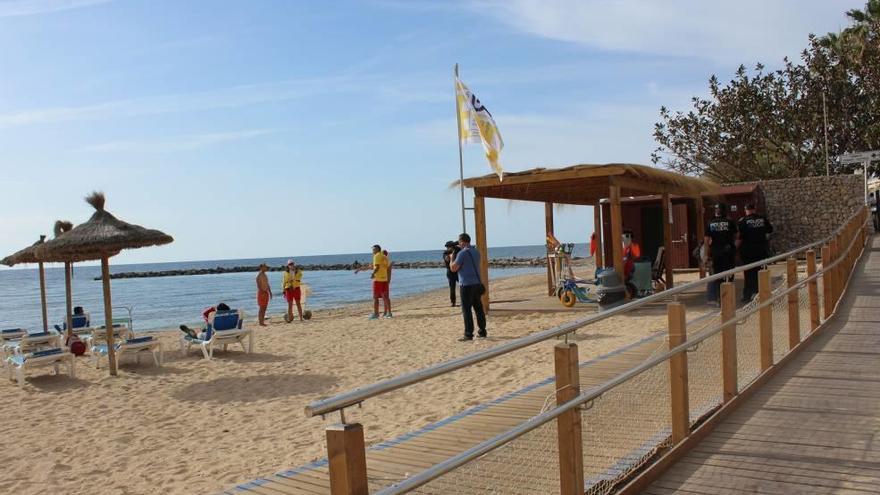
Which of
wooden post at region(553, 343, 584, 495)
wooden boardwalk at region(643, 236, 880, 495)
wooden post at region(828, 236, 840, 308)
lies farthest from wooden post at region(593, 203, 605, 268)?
wooden post at region(553, 343, 584, 495)

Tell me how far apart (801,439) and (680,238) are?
15962mm

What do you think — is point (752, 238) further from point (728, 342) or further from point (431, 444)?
point (431, 444)

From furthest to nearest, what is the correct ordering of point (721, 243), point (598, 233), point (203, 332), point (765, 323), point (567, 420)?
point (598, 233) → point (203, 332) → point (721, 243) → point (765, 323) → point (567, 420)

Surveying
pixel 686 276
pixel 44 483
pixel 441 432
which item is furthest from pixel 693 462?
pixel 686 276

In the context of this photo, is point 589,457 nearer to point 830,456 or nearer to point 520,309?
point 830,456

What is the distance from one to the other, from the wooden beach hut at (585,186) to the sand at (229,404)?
63.6 inches

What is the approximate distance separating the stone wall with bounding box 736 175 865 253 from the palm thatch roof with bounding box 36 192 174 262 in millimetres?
16363

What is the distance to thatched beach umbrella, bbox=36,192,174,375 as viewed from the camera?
382 inches

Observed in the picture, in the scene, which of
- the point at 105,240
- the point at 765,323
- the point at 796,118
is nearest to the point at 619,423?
the point at 765,323

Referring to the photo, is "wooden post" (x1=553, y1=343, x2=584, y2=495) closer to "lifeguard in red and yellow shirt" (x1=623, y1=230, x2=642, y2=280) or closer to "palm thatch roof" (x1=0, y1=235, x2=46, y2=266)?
"lifeguard in red and yellow shirt" (x1=623, y1=230, x2=642, y2=280)

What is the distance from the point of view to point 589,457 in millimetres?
3766

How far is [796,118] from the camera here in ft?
94.7

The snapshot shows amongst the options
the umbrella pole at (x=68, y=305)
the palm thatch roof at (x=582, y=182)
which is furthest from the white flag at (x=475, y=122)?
the umbrella pole at (x=68, y=305)

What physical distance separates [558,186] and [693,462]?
30.7 ft
